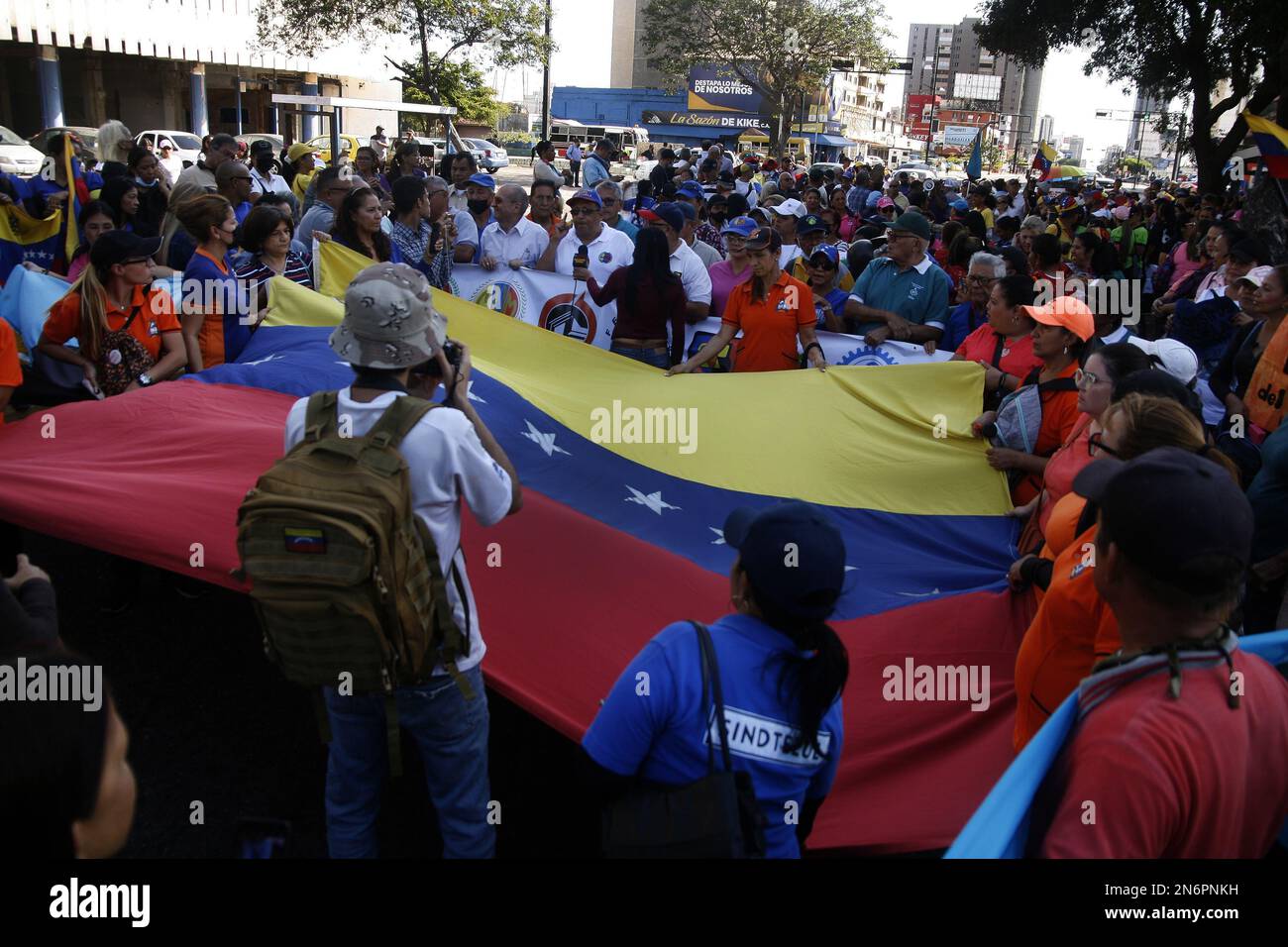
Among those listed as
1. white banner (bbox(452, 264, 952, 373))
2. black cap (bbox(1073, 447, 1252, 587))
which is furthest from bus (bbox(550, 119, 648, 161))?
black cap (bbox(1073, 447, 1252, 587))

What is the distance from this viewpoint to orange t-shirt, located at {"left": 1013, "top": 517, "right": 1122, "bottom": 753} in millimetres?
2668

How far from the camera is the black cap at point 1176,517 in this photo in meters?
1.75

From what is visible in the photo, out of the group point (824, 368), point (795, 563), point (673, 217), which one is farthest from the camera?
point (673, 217)

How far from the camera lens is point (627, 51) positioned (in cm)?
11975

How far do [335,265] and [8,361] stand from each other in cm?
254

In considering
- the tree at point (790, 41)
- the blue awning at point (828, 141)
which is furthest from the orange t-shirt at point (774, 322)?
the blue awning at point (828, 141)

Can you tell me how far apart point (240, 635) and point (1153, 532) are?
445 centimetres

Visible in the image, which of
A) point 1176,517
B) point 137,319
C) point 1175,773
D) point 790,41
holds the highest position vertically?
point 790,41

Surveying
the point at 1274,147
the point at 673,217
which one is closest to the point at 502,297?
the point at 673,217

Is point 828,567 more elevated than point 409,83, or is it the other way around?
point 409,83

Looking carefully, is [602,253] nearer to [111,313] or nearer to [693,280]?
[693,280]

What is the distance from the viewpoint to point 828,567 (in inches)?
82.8
